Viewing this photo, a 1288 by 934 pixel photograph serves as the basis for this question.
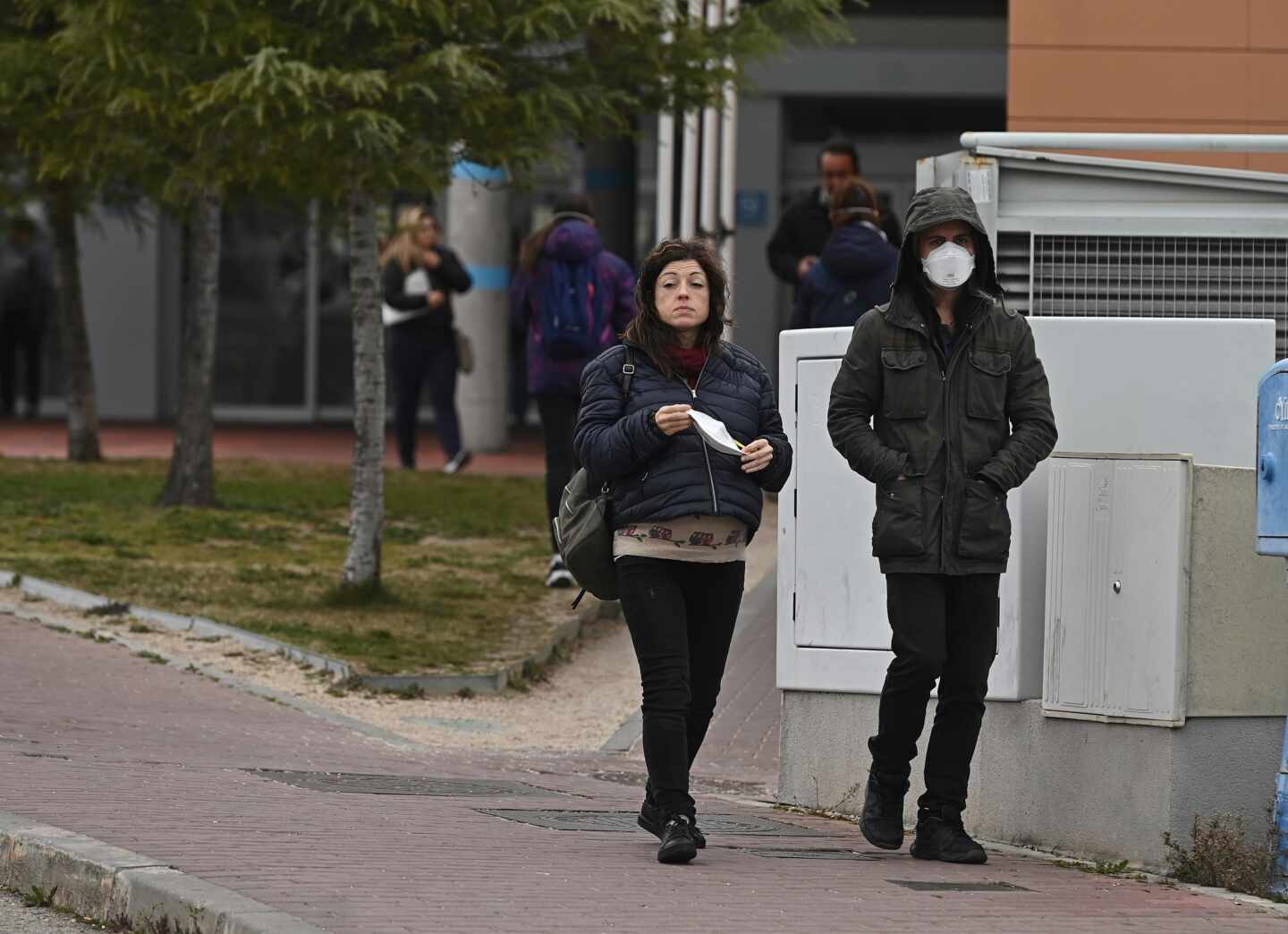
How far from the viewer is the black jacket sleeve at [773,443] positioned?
629cm

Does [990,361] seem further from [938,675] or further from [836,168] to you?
[836,168]

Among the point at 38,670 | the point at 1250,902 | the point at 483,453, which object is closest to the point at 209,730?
the point at 38,670

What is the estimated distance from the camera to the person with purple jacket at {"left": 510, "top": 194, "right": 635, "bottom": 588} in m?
11.3

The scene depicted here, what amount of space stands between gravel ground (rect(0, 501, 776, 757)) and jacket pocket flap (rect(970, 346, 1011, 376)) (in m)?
3.39

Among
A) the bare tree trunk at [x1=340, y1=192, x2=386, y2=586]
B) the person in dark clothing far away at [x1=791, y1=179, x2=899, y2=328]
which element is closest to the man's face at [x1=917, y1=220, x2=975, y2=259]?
the person in dark clothing far away at [x1=791, y1=179, x2=899, y2=328]

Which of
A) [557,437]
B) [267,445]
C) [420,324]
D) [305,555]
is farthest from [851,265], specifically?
[267,445]

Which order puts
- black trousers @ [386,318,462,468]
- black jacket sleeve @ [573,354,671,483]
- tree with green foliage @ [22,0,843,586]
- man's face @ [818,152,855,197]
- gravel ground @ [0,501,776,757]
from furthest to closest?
black trousers @ [386,318,462,468] < man's face @ [818,152,855,197] < tree with green foliage @ [22,0,843,586] < gravel ground @ [0,501,776,757] < black jacket sleeve @ [573,354,671,483]

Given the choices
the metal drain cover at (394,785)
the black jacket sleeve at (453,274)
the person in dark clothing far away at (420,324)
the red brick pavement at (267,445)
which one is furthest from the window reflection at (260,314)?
the metal drain cover at (394,785)

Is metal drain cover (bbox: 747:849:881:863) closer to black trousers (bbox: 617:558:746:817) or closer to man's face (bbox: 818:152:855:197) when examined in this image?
black trousers (bbox: 617:558:746:817)

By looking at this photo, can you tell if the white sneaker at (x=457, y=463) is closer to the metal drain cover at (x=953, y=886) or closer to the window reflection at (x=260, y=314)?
the window reflection at (x=260, y=314)

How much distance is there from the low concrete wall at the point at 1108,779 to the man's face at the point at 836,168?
190 inches

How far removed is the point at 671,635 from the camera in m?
6.32

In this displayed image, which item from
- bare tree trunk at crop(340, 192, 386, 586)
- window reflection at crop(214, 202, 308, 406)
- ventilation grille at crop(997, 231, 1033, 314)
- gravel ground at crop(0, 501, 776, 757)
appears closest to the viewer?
ventilation grille at crop(997, 231, 1033, 314)

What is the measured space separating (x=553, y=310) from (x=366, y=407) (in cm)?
105
